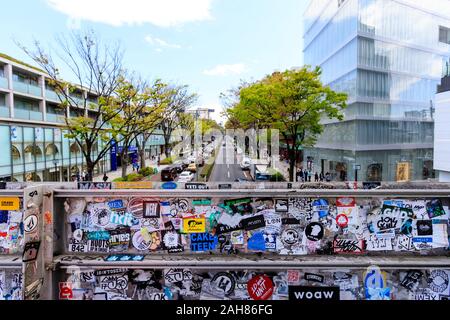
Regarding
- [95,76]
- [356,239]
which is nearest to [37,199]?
[356,239]

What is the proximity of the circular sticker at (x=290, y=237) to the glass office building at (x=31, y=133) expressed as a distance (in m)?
20.6

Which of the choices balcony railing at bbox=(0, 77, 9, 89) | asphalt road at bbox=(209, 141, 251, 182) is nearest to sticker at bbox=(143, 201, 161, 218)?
asphalt road at bbox=(209, 141, 251, 182)

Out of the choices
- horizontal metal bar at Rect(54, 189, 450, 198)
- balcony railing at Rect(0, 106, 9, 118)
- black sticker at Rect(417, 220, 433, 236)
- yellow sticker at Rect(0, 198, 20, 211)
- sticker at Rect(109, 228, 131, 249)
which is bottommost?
sticker at Rect(109, 228, 131, 249)

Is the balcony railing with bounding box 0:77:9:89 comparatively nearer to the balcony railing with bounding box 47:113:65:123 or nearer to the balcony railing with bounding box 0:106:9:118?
the balcony railing with bounding box 0:106:9:118

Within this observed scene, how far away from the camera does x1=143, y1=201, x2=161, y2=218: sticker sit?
310 centimetres

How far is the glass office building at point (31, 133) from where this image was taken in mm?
19969

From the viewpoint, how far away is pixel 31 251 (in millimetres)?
2814

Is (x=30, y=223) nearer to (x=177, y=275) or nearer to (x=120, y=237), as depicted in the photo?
(x=120, y=237)

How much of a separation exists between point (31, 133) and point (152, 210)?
24.4 metres

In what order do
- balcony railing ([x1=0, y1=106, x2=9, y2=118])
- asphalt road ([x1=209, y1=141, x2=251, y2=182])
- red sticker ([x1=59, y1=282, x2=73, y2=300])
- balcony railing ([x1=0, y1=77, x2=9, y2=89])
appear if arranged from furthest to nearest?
asphalt road ([x1=209, y1=141, x2=251, y2=182])
balcony railing ([x1=0, y1=77, x2=9, y2=89])
balcony railing ([x1=0, y1=106, x2=9, y2=118])
red sticker ([x1=59, y1=282, x2=73, y2=300])

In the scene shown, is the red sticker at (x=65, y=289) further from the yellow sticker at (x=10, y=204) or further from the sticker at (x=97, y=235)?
the yellow sticker at (x=10, y=204)

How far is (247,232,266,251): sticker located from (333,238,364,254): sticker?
836 millimetres

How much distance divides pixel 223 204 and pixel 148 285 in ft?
4.13
